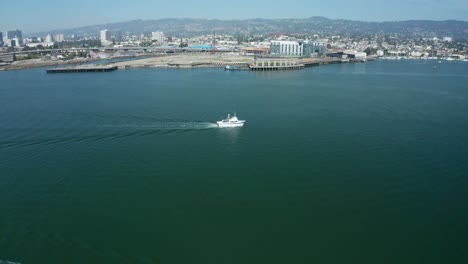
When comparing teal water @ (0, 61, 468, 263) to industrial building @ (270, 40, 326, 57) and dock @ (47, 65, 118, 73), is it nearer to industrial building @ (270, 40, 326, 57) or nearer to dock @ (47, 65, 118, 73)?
dock @ (47, 65, 118, 73)

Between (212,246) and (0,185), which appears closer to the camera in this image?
(212,246)

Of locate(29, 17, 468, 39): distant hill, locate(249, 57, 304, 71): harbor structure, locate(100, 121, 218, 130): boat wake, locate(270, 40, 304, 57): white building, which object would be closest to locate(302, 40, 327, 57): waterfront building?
locate(270, 40, 304, 57): white building

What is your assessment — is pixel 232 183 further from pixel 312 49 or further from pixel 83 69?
pixel 312 49

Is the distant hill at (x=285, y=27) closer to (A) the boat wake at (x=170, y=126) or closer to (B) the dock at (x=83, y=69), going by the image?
(B) the dock at (x=83, y=69)

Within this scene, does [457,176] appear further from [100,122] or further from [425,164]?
[100,122]

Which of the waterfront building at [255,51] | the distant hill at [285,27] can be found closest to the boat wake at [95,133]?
the waterfront building at [255,51]

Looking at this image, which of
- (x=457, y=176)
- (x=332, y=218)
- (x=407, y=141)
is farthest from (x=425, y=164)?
(x=332, y=218)

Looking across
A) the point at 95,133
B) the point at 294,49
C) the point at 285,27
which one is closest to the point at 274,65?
the point at 294,49
